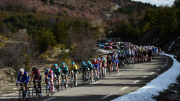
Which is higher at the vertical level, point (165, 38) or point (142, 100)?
point (165, 38)

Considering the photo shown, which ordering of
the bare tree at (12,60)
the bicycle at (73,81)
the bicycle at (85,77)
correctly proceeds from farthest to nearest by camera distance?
1. the bare tree at (12,60)
2. the bicycle at (85,77)
3. the bicycle at (73,81)

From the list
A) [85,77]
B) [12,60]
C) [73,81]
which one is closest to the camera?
[73,81]

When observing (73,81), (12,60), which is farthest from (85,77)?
(12,60)

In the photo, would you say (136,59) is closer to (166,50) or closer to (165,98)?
(165,98)

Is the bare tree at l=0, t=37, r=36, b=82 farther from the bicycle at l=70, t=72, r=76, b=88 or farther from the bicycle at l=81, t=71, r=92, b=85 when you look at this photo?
the bicycle at l=81, t=71, r=92, b=85

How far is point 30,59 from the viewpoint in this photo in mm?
29844

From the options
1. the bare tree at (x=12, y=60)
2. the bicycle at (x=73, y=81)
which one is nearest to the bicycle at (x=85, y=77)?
the bicycle at (x=73, y=81)

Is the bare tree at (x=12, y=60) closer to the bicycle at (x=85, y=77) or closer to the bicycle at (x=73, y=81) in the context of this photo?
the bicycle at (x=73, y=81)

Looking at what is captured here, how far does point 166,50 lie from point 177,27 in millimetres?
7736

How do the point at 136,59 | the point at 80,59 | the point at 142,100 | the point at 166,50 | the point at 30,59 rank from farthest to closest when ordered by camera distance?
the point at 166,50
the point at 80,59
the point at 136,59
the point at 30,59
the point at 142,100

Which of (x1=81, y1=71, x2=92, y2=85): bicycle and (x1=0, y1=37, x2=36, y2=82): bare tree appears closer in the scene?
(x1=81, y1=71, x2=92, y2=85): bicycle

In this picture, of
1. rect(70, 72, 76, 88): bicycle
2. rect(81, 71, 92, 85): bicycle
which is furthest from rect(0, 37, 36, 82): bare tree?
rect(81, 71, 92, 85): bicycle


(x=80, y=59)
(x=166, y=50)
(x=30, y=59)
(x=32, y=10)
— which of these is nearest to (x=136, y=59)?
(x=80, y=59)

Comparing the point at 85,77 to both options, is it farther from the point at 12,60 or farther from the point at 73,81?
the point at 12,60
